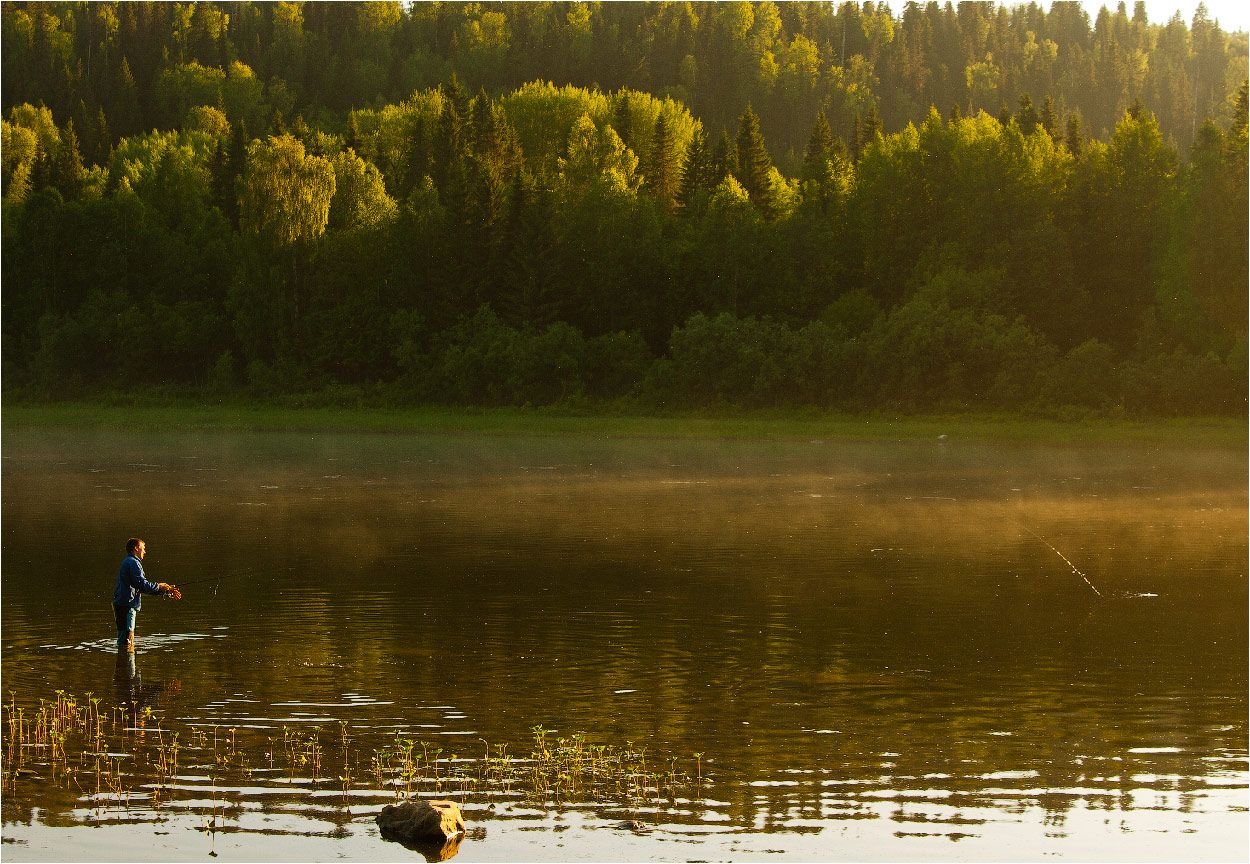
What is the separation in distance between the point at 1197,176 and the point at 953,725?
75.4 m

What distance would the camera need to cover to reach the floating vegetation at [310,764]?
14.5 metres

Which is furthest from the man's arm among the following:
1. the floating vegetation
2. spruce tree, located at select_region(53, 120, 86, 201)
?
spruce tree, located at select_region(53, 120, 86, 201)

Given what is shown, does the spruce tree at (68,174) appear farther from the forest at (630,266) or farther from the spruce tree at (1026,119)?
the spruce tree at (1026,119)

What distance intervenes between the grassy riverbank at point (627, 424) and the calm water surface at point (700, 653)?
85.3 ft

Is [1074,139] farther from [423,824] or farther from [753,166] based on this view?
[423,824]

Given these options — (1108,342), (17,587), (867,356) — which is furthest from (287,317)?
(17,587)

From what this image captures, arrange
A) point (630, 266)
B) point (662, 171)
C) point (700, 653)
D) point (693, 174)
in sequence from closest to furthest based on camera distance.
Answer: point (700, 653) < point (630, 266) < point (693, 174) < point (662, 171)

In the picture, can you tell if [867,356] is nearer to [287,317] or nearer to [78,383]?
[287,317]

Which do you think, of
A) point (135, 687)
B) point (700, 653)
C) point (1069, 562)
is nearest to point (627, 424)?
point (1069, 562)

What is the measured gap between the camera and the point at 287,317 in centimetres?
9762

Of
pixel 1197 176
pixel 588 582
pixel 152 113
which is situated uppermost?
pixel 152 113

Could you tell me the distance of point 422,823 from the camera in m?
12.9

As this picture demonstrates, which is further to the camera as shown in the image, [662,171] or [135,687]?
[662,171]

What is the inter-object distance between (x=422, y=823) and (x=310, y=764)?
2.68 m
